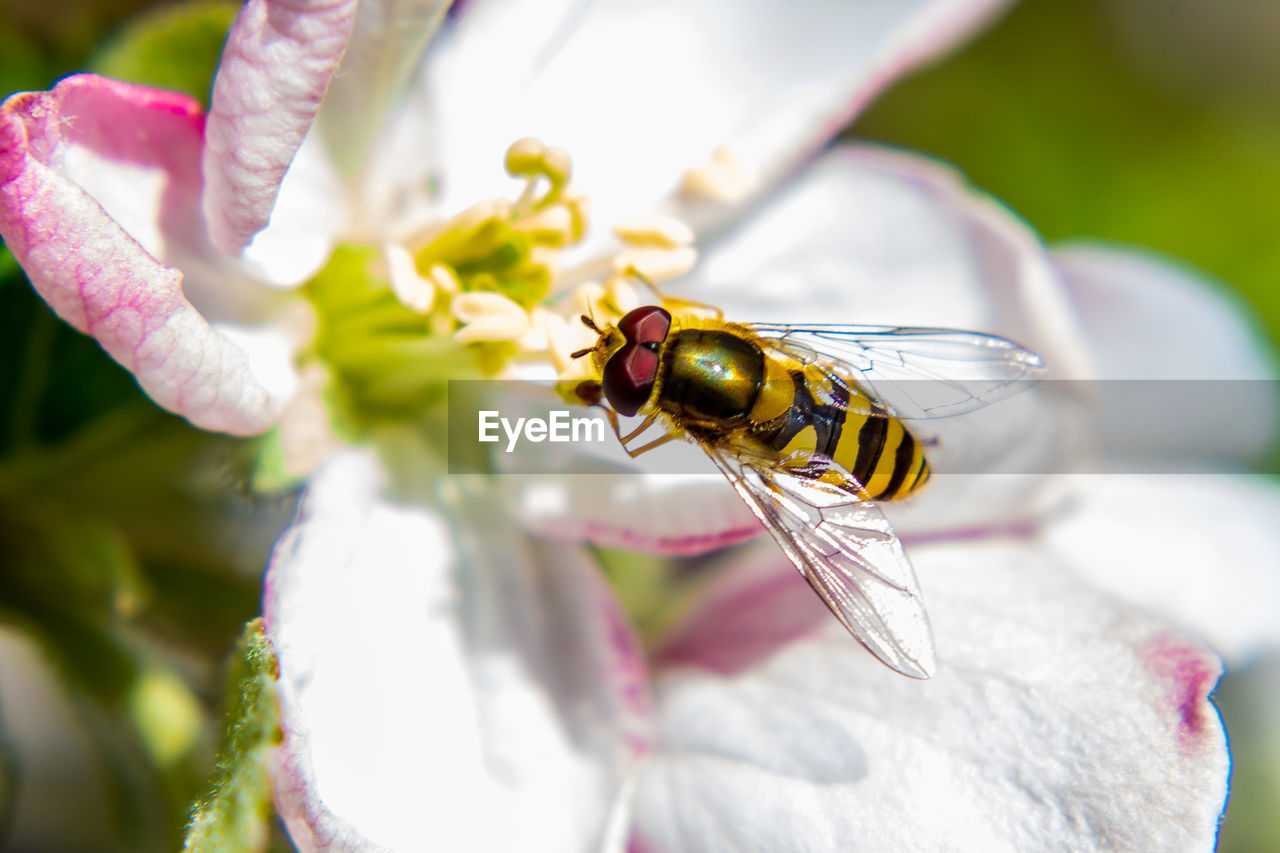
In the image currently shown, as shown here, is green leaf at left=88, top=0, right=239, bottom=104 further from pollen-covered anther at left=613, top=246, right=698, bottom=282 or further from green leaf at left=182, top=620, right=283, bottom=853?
green leaf at left=182, top=620, right=283, bottom=853

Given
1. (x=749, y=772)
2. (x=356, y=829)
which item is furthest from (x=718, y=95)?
(x=356, y=829)

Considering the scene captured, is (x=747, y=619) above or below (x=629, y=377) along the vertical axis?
below

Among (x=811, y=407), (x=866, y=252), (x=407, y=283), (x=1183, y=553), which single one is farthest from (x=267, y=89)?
(x=1183, y=553)

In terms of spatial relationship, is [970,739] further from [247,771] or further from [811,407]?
[247,771]

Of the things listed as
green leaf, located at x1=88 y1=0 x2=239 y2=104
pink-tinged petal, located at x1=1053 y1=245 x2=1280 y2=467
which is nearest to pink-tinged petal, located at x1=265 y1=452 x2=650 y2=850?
green leaf, located at x1=88 y1=0 x2=239 y2=104

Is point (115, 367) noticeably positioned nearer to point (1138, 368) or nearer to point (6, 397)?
point (6, 397)
